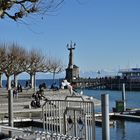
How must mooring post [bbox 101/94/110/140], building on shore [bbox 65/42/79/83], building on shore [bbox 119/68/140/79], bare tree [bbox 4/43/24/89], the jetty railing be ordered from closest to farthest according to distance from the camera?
mooring post [bbox 101/94/110/140] → the jetty railing → bare tree [bbox 4/43/24/89] → building on shore [bbox 65/42/79/83] → building on shore [bbox 119/68/140/79]

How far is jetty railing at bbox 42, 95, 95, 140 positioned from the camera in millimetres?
13805

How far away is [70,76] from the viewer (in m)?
111

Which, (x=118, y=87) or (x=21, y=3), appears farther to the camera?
(x=118, y=87)

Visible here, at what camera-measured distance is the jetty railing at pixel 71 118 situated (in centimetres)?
1380

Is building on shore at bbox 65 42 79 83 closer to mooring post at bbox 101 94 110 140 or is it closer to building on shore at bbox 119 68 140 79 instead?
building on shore at bbox 119 68 140 79

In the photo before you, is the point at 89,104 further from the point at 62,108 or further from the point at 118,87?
the point at 118,87

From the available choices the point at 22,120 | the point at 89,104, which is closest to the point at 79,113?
the point at 89,104

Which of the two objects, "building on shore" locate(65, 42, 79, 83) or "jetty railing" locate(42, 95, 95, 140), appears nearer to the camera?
"jetty railing" locate(42, 95, 95, 140)

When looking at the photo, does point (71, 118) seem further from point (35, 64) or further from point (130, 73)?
point (130, 73)

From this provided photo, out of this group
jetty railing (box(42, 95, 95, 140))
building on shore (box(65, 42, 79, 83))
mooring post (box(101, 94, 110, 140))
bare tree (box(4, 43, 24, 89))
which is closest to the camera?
mooring post (box(101, 94, 110, 140))

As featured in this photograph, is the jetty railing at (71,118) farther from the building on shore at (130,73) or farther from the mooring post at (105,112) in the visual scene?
the building on shore at (130,73)

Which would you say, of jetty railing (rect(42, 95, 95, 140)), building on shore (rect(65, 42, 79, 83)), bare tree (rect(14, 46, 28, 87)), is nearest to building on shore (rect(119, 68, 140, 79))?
building on shore (rect(65, 42, 79, 83))

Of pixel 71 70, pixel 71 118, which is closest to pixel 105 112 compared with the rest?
pixel 71 118

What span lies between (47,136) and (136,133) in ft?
54.1
